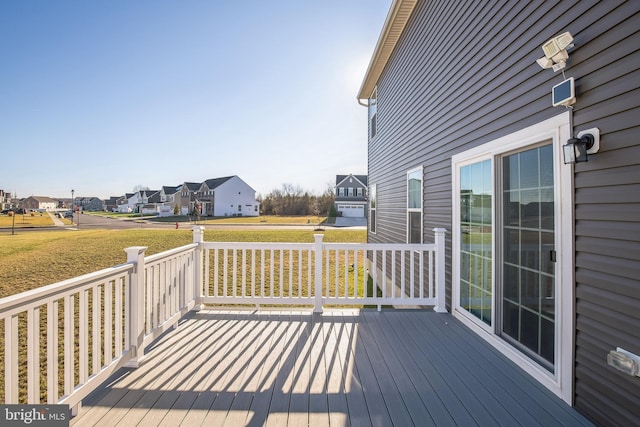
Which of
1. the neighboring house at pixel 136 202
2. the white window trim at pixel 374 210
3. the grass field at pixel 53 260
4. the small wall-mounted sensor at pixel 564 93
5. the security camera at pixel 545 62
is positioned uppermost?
the neighboring house at pixel 136 202

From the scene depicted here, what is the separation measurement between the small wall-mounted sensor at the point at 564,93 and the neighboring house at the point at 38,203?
99.4m

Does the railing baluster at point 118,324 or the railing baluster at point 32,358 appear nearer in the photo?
the railing baluster at point 32,358

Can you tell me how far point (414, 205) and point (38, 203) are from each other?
10276 cm

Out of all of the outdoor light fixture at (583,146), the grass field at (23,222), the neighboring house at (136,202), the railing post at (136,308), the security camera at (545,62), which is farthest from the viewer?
the neighboring house at (136,202)

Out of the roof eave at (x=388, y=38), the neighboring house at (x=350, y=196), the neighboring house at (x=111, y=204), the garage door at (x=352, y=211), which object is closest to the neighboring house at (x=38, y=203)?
the neighboring house at (x=111, y=204)

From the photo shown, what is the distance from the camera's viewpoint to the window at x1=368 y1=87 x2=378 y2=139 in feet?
27.0

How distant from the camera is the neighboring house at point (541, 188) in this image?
5.15 ft

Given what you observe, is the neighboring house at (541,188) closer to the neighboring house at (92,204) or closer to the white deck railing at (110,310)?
the white deck railing at (110,310)

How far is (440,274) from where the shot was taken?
12.3 feet

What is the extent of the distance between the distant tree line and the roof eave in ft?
101

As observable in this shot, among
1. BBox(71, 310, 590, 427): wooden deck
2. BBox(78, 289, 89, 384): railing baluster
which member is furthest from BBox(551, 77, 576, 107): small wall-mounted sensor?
BBox(78, 289, 89, 384): railing baluster

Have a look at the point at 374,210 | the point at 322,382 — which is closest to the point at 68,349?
the point at 322,382

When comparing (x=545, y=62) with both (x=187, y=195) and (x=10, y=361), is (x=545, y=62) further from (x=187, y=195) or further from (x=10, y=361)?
(x=187, y=195)

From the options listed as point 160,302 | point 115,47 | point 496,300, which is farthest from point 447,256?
point 115,47
